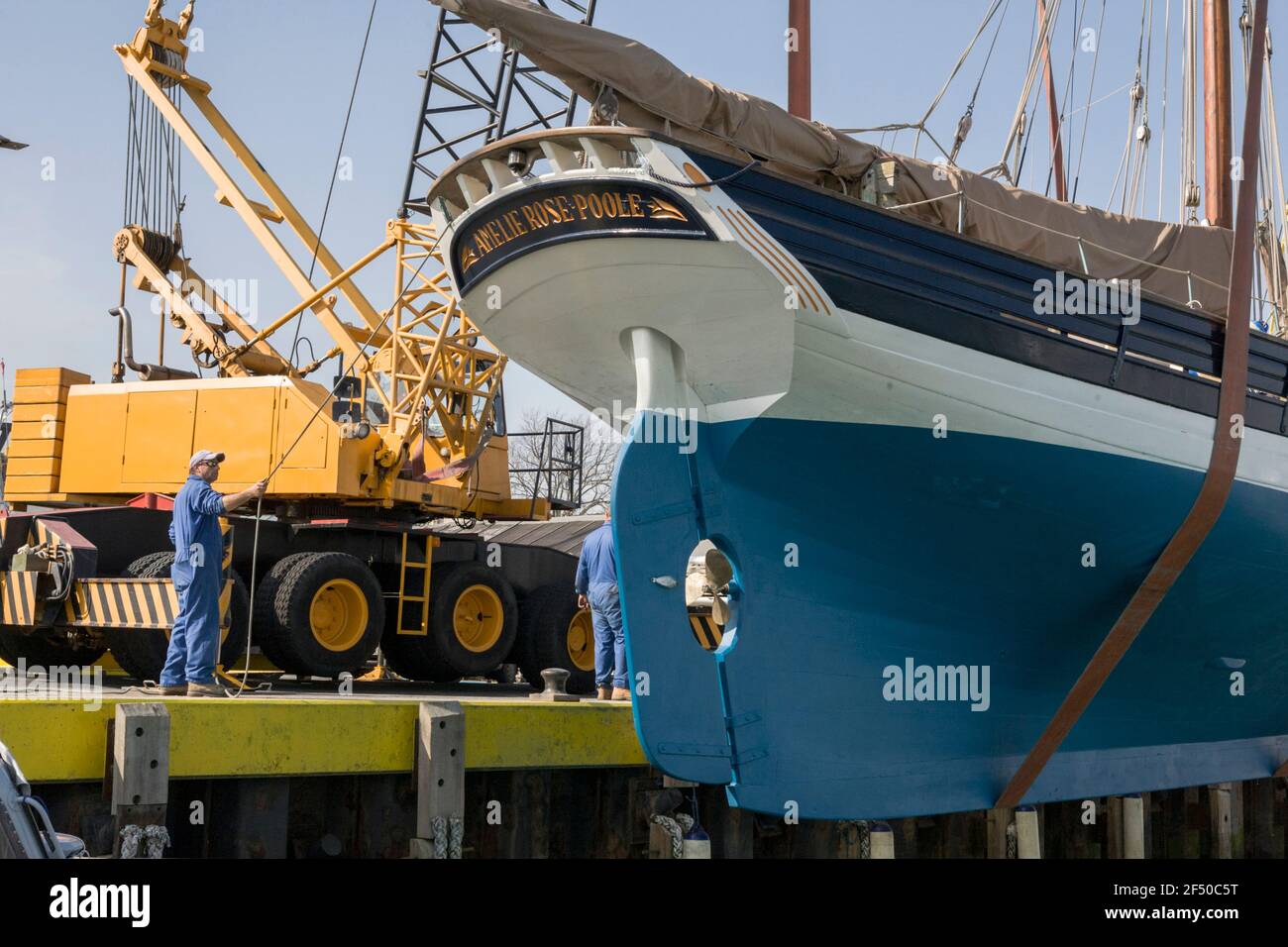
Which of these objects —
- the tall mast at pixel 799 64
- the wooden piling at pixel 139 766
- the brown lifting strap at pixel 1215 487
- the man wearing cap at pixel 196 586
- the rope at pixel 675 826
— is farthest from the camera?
the tall mast at pixel 799 64

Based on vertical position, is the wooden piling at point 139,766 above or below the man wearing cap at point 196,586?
below

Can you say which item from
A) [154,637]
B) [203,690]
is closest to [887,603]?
[203,690]

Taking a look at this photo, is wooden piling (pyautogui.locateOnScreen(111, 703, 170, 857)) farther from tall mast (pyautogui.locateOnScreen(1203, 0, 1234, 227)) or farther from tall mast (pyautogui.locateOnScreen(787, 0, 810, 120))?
tall mast (pyautogui.locateOnScreen(1203, 0, 1234, 227))

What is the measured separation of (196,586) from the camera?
762 centimetres

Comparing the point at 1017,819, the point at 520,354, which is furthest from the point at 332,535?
the point at 1017,819

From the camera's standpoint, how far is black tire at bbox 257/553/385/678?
398 inches

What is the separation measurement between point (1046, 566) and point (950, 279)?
68.0 inches

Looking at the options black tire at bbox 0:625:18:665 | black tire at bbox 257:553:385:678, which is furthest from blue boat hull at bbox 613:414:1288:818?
black tire at bbox 0:625:18:665

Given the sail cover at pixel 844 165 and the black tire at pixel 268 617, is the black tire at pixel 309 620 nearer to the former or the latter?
the black tire at pixel 268 617

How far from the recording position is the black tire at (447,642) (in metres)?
11.5

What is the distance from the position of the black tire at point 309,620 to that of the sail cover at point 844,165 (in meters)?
4.70

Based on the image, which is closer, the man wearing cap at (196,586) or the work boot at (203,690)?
the work boot at (203,690)

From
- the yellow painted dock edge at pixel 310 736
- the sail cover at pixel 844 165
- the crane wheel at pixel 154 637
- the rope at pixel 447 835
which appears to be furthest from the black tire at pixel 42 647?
the sail cover at pixel 844 165

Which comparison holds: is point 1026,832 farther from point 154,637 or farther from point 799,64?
point 799,64
